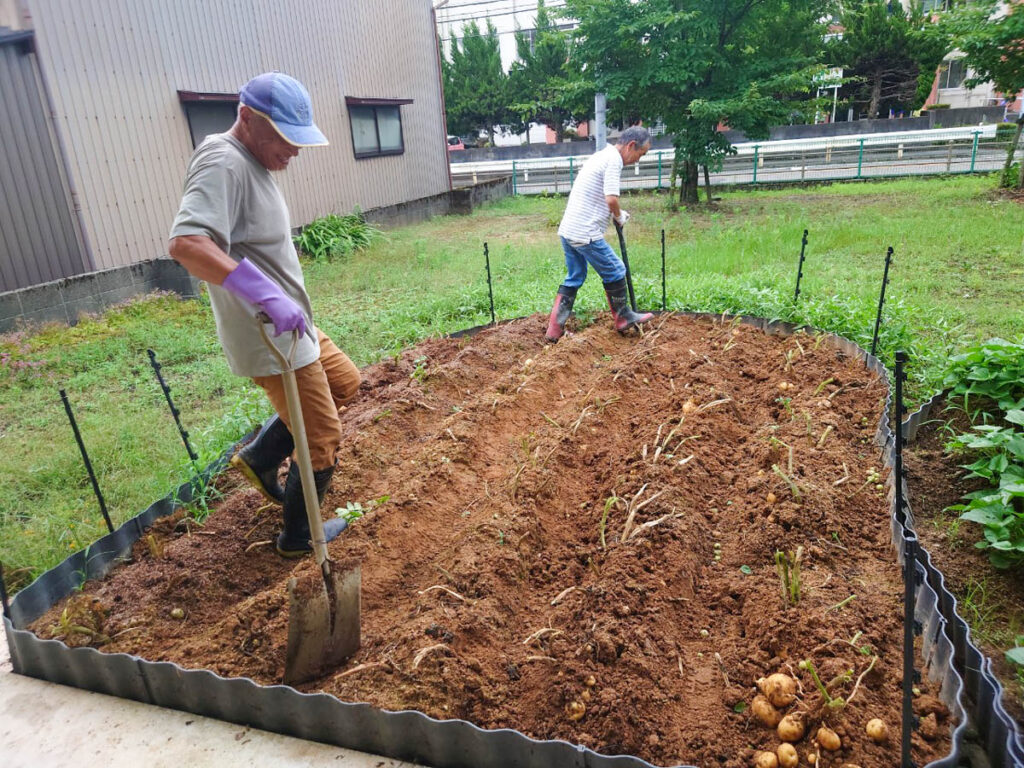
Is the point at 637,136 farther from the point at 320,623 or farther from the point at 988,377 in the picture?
the point at 320,623

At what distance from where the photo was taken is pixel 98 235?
8484 millimetres

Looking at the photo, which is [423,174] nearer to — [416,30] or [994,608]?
[416,30]

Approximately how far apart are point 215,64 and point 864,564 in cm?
1073

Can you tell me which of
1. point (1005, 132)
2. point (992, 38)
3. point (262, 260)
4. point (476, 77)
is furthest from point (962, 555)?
point (476, 77)

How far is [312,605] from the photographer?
2.38 m

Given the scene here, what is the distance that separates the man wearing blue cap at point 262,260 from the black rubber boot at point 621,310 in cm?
309

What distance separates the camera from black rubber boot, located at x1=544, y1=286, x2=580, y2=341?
590 centimetres

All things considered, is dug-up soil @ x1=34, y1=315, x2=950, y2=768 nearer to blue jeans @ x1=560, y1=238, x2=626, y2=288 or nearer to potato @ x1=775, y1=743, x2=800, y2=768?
potato @ x1=775, y1=743, x2=800, y2=768

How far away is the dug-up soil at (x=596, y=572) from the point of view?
2.18 meters

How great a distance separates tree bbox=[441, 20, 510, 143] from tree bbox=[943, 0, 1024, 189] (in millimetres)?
20918

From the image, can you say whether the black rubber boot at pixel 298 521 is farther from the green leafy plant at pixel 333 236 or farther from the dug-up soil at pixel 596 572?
the green leafy plant at pixel 333 236

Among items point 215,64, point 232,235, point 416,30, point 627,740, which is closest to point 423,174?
point 416,30

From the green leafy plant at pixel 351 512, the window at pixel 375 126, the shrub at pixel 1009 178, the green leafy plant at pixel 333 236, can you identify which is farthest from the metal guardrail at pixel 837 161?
the green leafy plant at pixel 351 512

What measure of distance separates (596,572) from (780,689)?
33.9 inches
